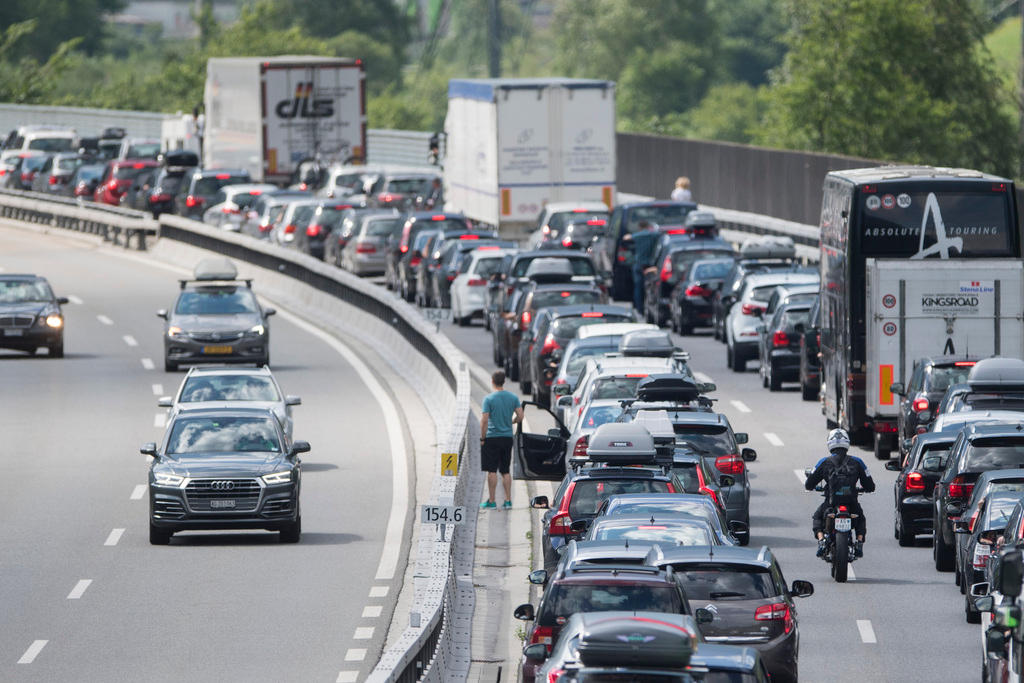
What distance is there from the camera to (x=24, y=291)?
152 ft

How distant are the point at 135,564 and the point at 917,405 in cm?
948

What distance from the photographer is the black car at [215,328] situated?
141 feet

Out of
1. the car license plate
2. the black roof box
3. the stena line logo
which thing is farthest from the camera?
the stena line logo

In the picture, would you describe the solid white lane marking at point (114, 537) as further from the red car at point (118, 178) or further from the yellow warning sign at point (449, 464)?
the red car at point (118, 178)

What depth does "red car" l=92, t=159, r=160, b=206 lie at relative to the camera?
263 ft

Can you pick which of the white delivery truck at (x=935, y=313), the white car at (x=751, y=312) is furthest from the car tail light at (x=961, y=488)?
the white car at (x=751, y=312)

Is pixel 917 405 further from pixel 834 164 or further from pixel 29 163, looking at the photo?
pixel 29 163

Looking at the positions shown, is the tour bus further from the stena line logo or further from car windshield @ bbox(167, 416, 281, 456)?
the stena line logo

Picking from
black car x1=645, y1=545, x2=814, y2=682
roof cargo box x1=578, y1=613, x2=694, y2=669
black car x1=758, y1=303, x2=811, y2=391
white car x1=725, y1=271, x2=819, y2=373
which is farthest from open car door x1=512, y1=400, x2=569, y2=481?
white car x1=725, y1=271, x2=819, y2=373

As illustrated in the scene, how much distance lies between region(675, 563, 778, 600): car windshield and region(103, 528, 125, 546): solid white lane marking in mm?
10800

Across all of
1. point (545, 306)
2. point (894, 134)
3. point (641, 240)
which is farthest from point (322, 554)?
point (894, 134)

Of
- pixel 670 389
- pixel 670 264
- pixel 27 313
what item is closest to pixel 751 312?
pixel 670 264

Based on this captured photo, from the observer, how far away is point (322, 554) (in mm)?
26328

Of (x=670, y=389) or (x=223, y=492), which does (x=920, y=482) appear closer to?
(x=670, y=389)
